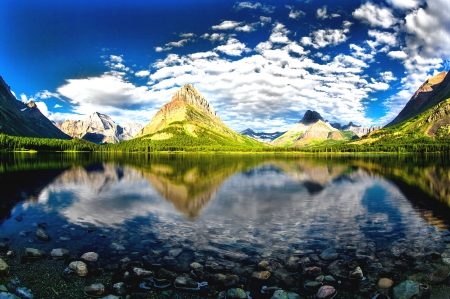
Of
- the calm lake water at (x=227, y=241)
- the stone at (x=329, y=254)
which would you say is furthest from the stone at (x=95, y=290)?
the stone at (x=329, y=254)

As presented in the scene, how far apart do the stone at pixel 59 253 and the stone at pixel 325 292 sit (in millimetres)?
18170

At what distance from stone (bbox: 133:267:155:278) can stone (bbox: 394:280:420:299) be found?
1477 cm

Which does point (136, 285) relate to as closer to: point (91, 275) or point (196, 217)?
point (91, 275)

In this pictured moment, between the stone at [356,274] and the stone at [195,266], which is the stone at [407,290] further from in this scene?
the stone at [195,266]

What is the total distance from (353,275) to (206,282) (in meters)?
9.61

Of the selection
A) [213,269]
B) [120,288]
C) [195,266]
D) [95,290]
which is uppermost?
[95,290]

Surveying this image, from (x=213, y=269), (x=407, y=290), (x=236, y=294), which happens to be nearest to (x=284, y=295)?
(x=236, y=294)

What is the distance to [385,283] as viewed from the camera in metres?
17.0

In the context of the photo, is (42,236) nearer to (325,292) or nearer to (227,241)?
(227,241)

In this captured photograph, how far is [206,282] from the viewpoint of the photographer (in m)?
17.2

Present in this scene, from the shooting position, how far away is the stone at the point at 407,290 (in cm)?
1559

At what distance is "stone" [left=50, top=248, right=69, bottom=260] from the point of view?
2059 cm

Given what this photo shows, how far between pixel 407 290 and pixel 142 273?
16.1m

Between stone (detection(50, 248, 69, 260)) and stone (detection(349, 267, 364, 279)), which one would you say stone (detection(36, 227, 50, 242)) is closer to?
stone (detection(50, 248, 69, 260))
